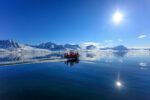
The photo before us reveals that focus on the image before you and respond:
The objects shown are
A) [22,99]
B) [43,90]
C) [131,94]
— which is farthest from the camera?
[43,90]

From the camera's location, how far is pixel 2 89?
57.4ft

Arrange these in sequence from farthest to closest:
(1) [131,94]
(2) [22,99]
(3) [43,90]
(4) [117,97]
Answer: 1. (3) [43,90]
2. (1) [131,94]
3. (4) [117,97]
4. (2) [22,99]

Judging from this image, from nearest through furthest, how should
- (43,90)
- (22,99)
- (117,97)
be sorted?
(22,99)
(117,97)
(43,90)

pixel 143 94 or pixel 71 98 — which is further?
pixel 143 94

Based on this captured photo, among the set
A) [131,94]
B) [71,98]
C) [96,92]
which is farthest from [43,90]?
[131,94]

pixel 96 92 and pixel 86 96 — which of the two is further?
pixel 96 92

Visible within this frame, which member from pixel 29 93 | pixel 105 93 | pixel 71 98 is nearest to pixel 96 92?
pixel 105 93

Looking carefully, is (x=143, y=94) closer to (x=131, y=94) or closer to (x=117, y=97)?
(x=131, y=94)

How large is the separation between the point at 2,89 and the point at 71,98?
935 centimetres

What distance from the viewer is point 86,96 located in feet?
51.6

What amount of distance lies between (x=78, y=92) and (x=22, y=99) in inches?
262

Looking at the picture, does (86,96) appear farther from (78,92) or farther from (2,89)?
(2,89)

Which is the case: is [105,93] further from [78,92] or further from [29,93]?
[29,93]

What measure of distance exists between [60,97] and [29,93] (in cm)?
398
